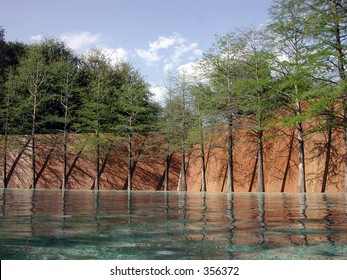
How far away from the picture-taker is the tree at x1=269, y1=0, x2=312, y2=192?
16438 millimetres

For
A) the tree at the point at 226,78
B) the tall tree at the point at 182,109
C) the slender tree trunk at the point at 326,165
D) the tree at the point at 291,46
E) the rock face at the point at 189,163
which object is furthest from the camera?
the tall tree at the point at 182,109

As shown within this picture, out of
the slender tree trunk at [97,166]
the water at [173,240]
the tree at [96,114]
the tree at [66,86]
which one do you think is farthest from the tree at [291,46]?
the tree at [66,86]

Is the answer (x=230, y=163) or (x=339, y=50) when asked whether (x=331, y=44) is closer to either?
(x=339, y=50)

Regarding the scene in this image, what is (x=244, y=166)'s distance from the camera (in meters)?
20.2

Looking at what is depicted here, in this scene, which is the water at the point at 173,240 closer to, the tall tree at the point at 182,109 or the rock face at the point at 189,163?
the rock face at the point at 189,163

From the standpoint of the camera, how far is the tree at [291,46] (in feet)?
53.9

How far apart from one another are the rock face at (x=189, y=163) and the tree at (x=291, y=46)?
1304 mm

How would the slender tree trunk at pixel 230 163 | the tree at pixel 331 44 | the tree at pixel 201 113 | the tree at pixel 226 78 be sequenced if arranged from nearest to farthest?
the tree at pixel 331 44, the slender tree trunk at pixel 230 163, the tree at pixel 226 78, the tree at pixel 201 113

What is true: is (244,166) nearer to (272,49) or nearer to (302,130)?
(302,130)

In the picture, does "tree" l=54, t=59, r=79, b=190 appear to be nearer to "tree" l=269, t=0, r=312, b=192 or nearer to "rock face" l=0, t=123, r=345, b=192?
"rock face" l=0, t=123, r=345, b=192

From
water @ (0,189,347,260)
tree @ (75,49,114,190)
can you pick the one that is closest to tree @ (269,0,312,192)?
tree @ (75,49,114,190)

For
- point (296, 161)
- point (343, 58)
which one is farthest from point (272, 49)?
point (296, 161)

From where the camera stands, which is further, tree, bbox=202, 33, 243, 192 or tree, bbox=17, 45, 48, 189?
tree, bbox=17, 45, 48, 189

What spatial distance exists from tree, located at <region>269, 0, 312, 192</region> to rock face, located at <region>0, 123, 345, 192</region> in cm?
130
